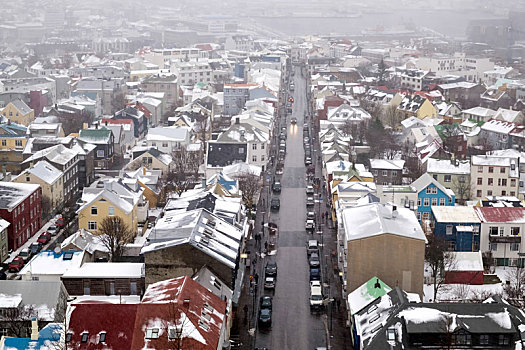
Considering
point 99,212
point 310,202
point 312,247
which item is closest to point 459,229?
point 312,247

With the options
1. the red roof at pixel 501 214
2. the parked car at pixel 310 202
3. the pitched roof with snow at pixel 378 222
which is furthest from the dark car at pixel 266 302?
the parked car at pixel 310 202

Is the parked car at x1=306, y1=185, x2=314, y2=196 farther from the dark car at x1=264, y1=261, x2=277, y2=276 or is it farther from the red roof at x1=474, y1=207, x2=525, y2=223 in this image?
the dark car at x1=264, y1=261, x2=277, y2=276

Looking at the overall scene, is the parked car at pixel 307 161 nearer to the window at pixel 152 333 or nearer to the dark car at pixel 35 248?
the dark car at pixel 35 248

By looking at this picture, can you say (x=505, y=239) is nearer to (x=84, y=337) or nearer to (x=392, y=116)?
(x=84, y=337)

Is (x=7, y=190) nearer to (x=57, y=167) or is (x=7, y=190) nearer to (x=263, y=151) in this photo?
(x=57, y=167)

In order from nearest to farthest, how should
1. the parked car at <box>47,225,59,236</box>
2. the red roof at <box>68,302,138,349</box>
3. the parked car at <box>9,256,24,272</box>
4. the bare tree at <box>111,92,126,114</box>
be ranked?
the red roof at <box>68,302,138,349</box> → the parked car at <box>9,256,24,272</box> → the parked car at <box>47,225,59,236</box> → the bare tree at <box>111,92,126,114</box>

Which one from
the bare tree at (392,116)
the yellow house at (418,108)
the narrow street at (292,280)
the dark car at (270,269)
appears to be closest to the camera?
the narrow street at (292,280)

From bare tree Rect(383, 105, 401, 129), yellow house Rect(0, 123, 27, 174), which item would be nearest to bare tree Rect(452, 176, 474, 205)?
bare tree Rect(383, 105, 401, 129)
